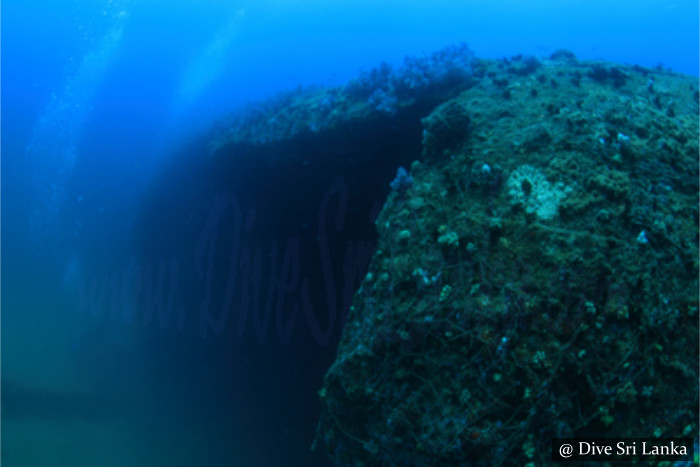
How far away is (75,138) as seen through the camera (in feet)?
74.4

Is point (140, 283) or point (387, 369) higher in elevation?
point (140, 283)

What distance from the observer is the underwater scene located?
10.7ft

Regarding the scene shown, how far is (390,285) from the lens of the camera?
396 centimetres

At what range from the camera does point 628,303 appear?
131 inches

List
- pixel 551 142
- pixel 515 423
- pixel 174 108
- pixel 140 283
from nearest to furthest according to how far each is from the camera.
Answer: pixel 515 423 < pixel 551 142 < pixel 140 283 < pixel 174 108

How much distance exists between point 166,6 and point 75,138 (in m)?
45.5

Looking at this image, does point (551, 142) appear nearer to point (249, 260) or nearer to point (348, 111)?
point (348, 111)

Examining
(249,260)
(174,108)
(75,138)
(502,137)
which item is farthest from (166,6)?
(502,137)

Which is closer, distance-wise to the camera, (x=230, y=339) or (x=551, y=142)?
(x=551, y=142)

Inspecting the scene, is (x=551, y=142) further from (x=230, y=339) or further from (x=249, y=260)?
(x=230, y=339)

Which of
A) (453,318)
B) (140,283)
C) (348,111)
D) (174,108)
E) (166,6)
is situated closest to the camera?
(453,318)

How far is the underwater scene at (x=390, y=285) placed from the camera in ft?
10.7

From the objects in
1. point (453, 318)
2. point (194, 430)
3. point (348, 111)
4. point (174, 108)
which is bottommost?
point (194, 430)

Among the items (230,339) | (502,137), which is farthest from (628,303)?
(230,339)
